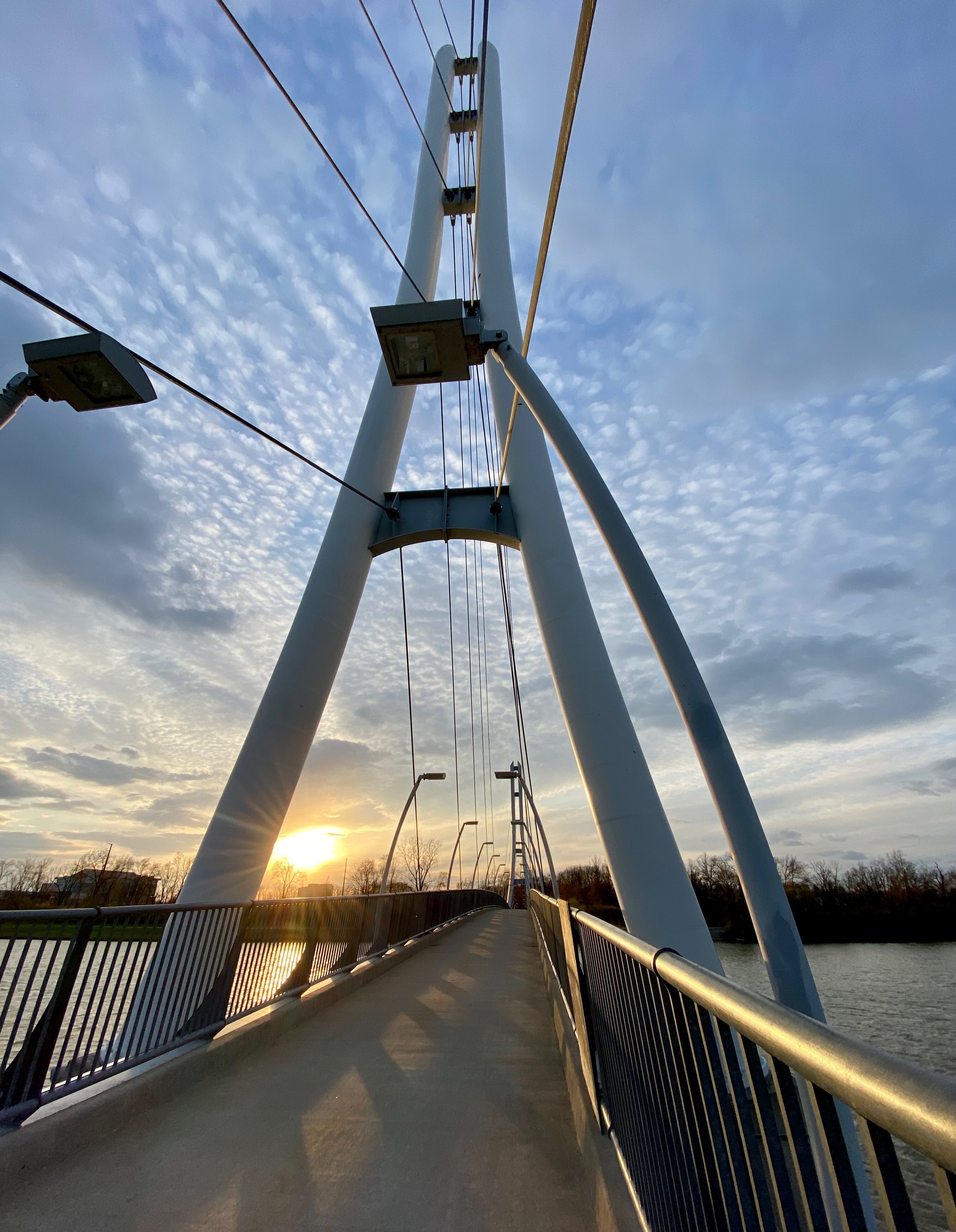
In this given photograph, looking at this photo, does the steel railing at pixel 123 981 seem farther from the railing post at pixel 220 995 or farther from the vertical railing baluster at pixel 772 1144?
the vertical railing baluster at pixel 772 1144

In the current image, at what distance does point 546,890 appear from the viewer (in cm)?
4250

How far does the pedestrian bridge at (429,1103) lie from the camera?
115 centimetres

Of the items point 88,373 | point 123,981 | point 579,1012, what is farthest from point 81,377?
point 579,1012

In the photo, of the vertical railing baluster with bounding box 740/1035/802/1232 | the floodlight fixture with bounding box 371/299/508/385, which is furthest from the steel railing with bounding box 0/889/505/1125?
the floodlight fixture with bounding box 371/299/508/385

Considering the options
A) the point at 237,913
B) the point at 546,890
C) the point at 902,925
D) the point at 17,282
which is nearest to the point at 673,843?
the point at 237,913

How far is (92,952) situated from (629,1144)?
9.77 feet

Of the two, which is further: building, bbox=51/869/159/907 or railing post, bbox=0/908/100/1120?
building, bbox=51/869/159/907

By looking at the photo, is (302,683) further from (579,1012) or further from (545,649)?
(579,1012)

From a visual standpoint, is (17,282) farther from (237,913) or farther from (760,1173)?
(760,1173)

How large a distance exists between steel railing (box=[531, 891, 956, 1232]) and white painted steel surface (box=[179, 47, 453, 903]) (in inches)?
292

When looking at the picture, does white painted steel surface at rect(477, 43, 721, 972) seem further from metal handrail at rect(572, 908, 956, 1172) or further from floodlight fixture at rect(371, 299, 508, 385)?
metal handrail at rect(572, 908, 956, 1172)

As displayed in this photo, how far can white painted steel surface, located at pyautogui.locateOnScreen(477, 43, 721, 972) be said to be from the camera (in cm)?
732

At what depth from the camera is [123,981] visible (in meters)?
3.98

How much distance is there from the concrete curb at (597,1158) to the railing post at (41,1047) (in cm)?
267
